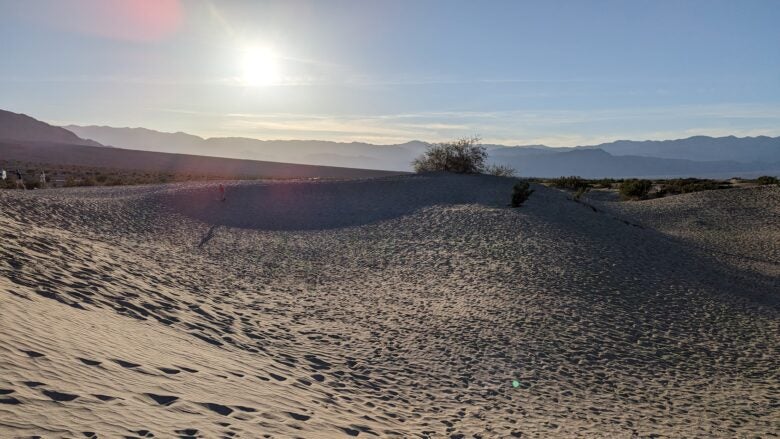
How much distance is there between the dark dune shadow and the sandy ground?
2.34 metres

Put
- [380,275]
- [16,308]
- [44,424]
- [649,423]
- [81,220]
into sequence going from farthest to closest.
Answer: [81,220], [380,275], [649,423], [16,308], [44,424]

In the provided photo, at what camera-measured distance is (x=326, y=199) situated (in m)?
27.3

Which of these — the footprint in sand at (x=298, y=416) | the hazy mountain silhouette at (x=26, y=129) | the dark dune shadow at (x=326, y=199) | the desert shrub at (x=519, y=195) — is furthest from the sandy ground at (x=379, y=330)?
the hazy mountain silhouette at (x=26, y=129)

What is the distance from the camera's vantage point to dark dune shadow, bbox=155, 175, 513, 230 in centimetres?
2303

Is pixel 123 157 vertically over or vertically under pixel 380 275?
over

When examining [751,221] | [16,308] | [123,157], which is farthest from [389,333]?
[123,157]

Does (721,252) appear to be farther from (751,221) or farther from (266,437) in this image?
(266,437)

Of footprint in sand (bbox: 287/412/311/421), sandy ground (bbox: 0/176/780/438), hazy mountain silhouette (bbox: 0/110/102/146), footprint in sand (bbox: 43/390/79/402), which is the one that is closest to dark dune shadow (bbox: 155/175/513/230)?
sandy ground (bbox: 0/176/780/438)

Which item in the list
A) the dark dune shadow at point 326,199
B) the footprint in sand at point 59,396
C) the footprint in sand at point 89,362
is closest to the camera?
the footprint in sand at point 59,396

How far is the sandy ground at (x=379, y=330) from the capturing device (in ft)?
17.6

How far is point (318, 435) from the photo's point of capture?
520 centimetres

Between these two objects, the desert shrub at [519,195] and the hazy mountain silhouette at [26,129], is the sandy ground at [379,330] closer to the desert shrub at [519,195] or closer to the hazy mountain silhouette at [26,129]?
the desert shrub at [519,195]

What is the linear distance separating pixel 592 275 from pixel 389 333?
6.97 meters

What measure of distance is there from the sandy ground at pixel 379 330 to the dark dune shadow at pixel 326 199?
7.67 ft
